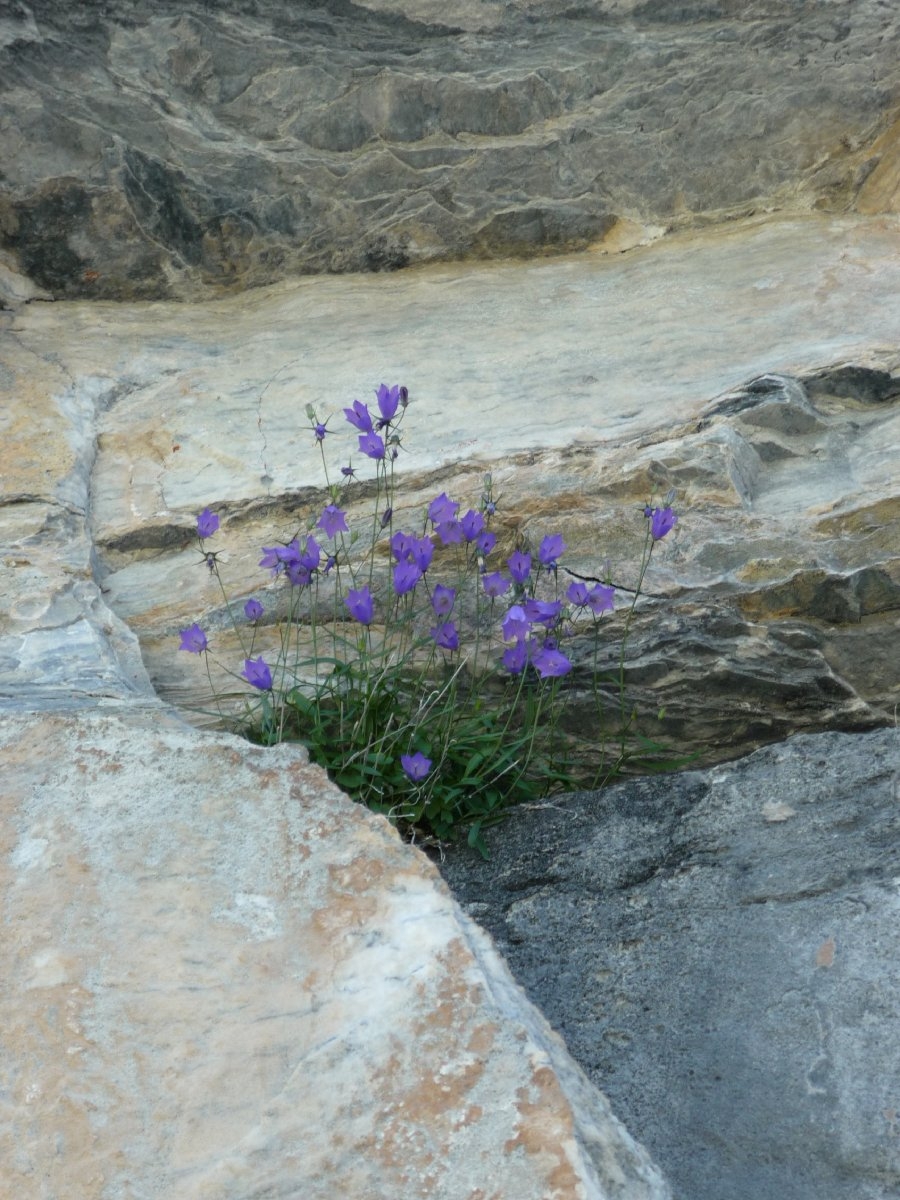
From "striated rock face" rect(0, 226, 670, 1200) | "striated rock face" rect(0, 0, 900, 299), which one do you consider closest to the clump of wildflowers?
"striated rock face" rect(0, 226, 670, 1200)

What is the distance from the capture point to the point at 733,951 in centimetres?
265

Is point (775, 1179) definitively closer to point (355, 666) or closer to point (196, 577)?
point (355, 666)

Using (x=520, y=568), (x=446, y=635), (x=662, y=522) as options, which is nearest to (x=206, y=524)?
(x=446, y=635)

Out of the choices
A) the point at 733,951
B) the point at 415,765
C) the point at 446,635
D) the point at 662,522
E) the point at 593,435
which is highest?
the point at 593,435

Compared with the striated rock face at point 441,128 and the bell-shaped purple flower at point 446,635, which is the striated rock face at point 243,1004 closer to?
the bell-shaped purple flower at point 446,635

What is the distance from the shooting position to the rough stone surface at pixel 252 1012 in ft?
6.25

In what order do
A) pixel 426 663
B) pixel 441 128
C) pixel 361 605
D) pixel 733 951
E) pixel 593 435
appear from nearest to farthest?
pixel 733 951
pixel 361 605
pixel 426 663
pixel 593 435
pixel 441 128

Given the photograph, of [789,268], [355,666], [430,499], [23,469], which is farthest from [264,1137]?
[789,268]

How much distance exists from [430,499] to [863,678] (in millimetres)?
1365

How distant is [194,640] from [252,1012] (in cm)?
138

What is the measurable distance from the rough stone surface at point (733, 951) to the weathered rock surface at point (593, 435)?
1.33ft

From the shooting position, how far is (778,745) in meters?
3.31

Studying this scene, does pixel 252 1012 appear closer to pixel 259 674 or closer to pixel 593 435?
pixel 259 674

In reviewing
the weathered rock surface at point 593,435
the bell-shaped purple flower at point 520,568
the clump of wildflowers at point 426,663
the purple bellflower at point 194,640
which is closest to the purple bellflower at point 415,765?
the clump of wildflowers at point 426,663
